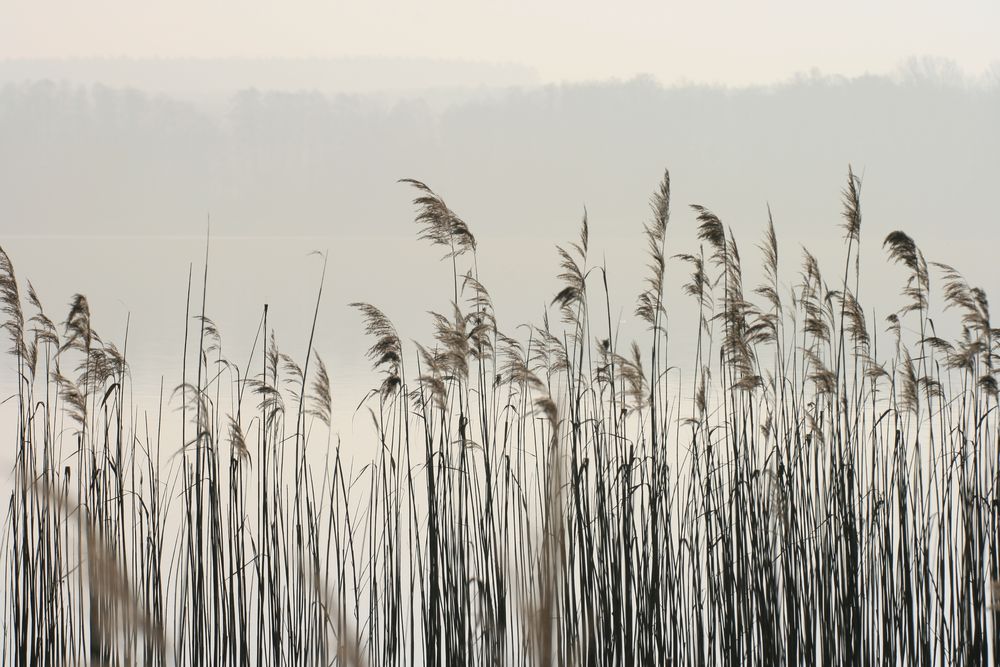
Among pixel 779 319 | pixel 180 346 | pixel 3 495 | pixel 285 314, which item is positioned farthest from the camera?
pixel 285 314

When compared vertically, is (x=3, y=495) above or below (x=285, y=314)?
below

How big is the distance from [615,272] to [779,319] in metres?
28.8

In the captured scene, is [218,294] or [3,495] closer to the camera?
[3,495]

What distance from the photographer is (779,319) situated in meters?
3.28

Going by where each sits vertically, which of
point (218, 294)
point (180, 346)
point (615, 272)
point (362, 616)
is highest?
point (615, 272)

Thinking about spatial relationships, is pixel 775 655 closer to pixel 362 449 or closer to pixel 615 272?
pixel 362 449

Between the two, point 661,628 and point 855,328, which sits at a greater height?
point 855,328

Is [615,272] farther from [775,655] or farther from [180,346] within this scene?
[775,655]

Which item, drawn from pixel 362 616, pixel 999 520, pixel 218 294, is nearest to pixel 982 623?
pixel 999 520

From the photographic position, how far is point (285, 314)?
17.7m

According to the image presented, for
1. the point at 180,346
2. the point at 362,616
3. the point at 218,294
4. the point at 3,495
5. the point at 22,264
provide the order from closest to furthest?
the point at 362,616, the point at 3,495, the point at 180,346, the point at 218,294, the point at 22,264

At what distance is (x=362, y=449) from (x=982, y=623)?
514 centimetres

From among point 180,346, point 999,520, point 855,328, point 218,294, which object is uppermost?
point 218,294

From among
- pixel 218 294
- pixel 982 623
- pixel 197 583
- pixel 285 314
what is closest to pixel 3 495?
pixel 197 583
